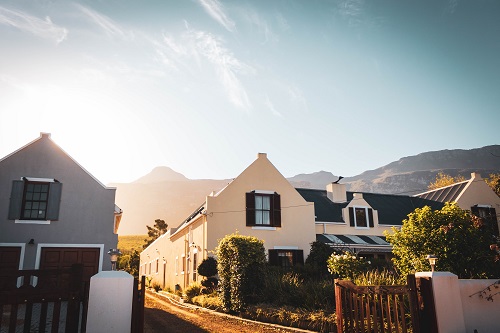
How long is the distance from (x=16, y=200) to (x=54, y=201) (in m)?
1.65

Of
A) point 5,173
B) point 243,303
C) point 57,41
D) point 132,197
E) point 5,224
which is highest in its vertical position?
point 132,197

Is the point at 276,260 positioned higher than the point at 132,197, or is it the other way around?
the point at 132,197

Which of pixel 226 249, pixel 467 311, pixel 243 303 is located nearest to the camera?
pixel 467 311

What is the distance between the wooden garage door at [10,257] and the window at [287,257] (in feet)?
43.0

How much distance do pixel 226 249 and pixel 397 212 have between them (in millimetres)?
18581

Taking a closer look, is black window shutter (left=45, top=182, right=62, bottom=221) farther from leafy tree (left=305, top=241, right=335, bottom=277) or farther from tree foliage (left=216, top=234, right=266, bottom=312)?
leafy tree (left=305, top=241, right=335, bottom=277)

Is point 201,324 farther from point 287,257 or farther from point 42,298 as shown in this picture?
point 287,257

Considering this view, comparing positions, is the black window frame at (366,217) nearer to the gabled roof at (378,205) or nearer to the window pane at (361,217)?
the window pane at (361,217)

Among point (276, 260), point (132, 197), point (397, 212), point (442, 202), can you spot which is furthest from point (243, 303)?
point (132, 197)

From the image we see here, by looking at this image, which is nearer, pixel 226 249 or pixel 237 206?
pixel 226 249

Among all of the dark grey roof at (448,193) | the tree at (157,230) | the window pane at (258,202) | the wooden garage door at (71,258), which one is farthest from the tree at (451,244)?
the tree at (157,230)

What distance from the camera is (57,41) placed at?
1281 cm

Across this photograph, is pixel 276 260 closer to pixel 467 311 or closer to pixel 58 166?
pixel 58 166

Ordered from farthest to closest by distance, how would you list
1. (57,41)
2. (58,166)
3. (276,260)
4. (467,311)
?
(276,260), (58,166), (57,41), (467,311)
